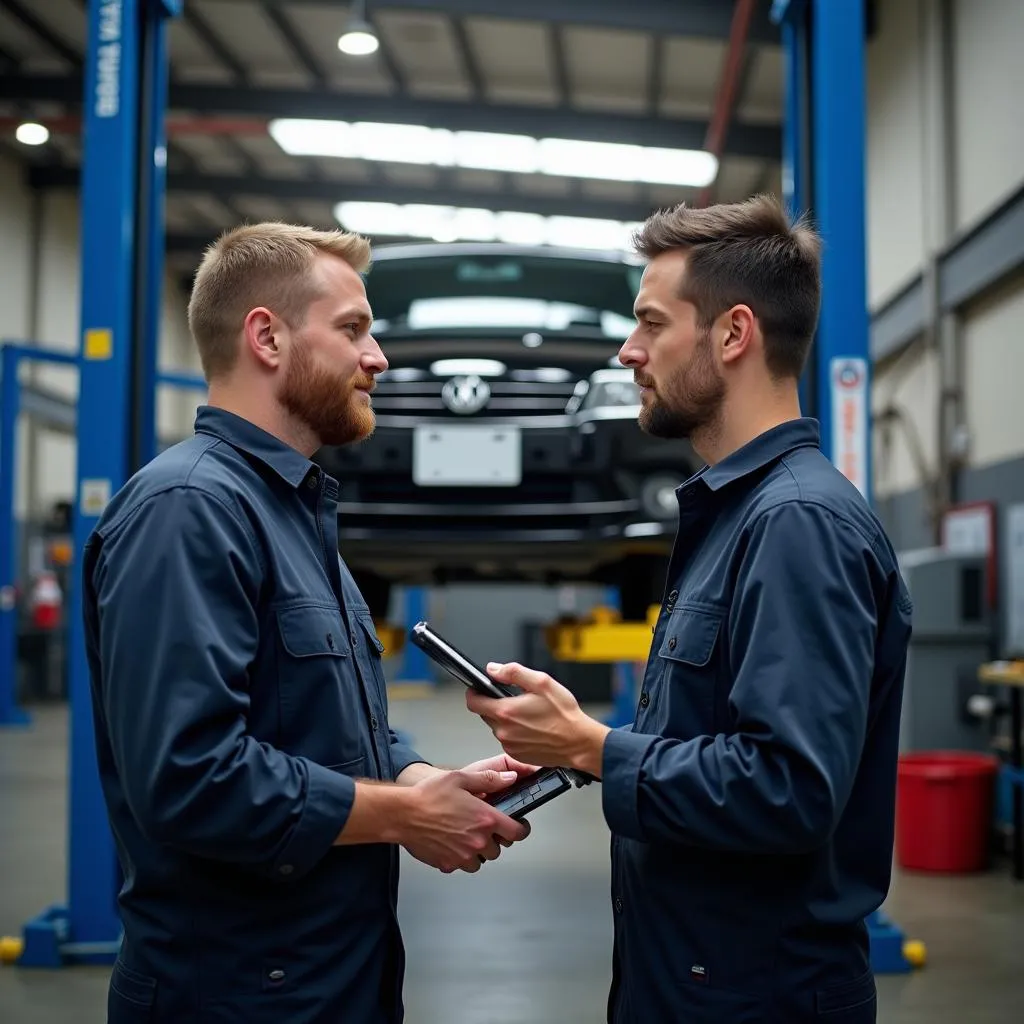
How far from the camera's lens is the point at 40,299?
1346 centimetres

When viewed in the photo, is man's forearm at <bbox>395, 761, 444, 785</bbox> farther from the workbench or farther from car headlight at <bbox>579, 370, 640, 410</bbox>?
the workbench

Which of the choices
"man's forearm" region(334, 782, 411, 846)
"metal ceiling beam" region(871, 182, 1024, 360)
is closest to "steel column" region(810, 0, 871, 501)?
"man's forearm" region(334, 782, 411, 846)

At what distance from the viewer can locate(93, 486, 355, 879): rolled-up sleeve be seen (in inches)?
47.9

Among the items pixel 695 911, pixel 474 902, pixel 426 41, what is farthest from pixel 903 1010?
pixel 426 41

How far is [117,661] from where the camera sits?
1264 mm

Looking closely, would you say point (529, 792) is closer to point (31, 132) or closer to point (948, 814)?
point (948, 814)

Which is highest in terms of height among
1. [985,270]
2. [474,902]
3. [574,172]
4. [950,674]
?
[574,172]

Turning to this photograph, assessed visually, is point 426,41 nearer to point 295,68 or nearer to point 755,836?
point 295,68

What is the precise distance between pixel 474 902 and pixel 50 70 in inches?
402

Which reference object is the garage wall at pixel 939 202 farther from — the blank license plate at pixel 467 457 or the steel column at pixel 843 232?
the blank license plate at pixel 467 457

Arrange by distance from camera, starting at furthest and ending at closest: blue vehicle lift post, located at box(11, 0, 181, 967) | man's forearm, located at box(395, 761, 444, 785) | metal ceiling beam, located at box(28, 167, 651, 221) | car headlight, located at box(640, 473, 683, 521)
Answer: metal ceiling beam, located at box(28, 167, 651, 221), car headlight, located at box(640, 473, 683, 521), blue vehicle lift post, located at box(11, 0, 181, 967), man's forearm, located at box(395, 761, 444, 785)

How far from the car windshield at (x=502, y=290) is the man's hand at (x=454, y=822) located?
3000 millimetres

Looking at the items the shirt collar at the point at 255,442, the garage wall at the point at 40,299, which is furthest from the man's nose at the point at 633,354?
the garage wall at the point at 40,299

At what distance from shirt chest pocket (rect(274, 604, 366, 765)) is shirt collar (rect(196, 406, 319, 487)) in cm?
19
